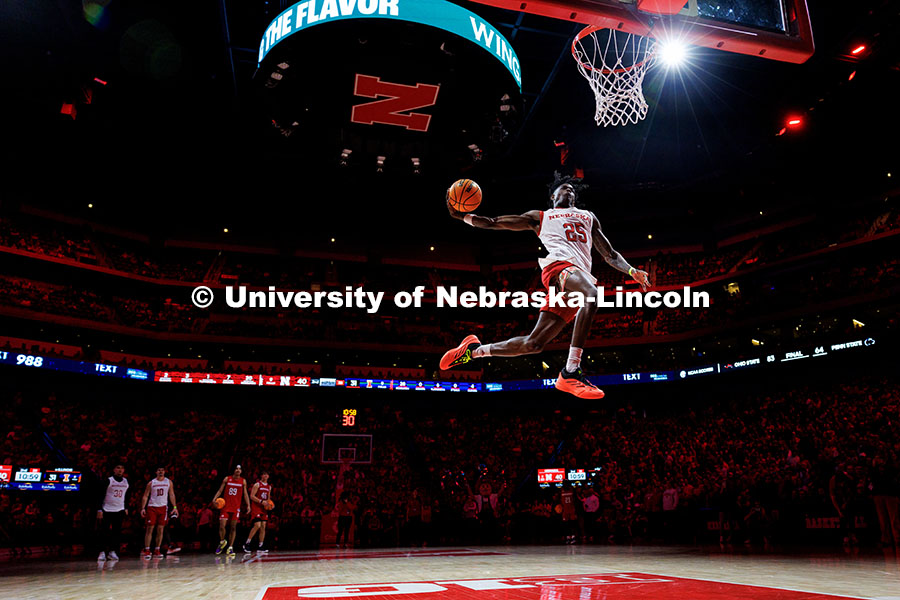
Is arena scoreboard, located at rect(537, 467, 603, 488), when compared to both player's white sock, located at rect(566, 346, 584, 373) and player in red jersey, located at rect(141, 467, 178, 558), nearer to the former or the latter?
player in red jersey, located at rect(141, 467, 178, 558)

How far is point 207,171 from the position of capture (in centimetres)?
2191

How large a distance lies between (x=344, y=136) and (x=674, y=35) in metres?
9.00

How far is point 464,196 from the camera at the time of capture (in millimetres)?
5910

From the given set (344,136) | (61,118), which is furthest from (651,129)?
(61,118)

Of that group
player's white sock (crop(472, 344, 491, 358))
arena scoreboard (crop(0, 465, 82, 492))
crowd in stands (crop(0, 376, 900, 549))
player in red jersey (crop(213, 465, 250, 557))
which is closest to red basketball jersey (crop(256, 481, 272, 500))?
player in red jersey (crop(213, 465, 250, 557))

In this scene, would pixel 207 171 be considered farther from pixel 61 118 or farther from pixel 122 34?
Answer: pixel 122 34

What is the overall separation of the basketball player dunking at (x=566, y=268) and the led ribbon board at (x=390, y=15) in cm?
384

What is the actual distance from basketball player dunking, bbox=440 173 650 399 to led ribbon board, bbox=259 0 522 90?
384 centimetres

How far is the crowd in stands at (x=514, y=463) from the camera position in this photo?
14.3 m

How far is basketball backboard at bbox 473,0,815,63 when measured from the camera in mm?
6000

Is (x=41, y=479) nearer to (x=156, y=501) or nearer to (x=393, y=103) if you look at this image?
(x=156, y=501)

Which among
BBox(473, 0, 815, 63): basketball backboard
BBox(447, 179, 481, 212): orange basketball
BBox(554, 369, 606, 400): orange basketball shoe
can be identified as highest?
BBox(473, 0, 815, 63): basketball backboard

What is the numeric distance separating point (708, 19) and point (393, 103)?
7153 millimetres

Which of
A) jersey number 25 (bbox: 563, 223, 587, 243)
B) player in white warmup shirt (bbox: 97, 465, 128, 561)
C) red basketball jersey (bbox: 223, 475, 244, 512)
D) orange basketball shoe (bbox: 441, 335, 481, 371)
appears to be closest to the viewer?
jersey number 25 (bbox: 563, 223, 587, 243)
